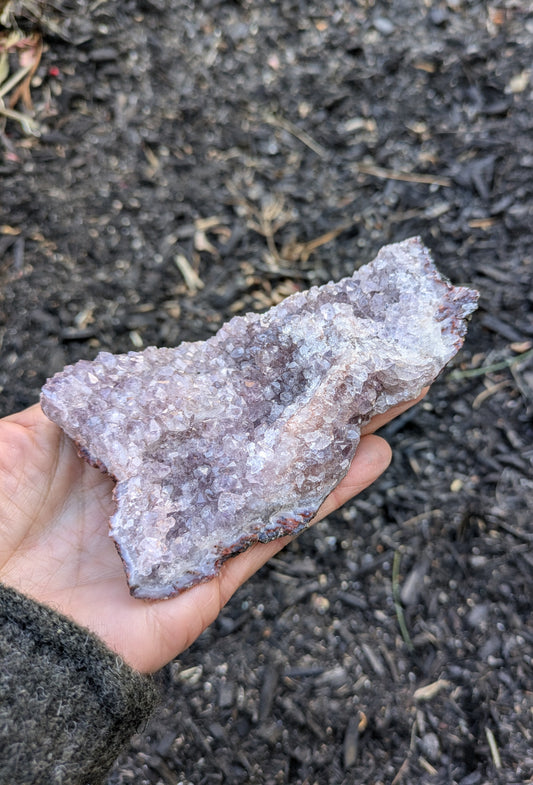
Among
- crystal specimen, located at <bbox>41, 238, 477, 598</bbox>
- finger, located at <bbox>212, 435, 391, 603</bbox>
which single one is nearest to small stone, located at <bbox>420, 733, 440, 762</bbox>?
finger, located at <bbox>212, 435, 391, 603</bbox>

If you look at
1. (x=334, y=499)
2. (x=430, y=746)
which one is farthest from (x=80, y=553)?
(x=430, y=746)

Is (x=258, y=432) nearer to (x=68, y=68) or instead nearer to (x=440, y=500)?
(x=440, y=500)

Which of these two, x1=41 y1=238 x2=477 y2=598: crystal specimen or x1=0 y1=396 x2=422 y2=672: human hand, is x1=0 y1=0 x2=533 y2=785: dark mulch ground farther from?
x1=41 y1=238 x2=477 y2=598: crystal specimen

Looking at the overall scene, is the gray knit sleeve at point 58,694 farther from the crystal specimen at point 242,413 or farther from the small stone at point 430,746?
the small stone at point 430,746

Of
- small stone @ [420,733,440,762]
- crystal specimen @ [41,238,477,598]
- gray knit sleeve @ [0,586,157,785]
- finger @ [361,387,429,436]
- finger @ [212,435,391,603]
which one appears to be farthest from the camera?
small stone @ [420,733,440,762]

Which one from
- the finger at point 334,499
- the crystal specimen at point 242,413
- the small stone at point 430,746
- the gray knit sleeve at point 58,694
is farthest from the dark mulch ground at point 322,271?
the crystal specimen at point 242,413

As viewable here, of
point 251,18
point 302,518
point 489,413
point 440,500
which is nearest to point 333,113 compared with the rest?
point 251,18
